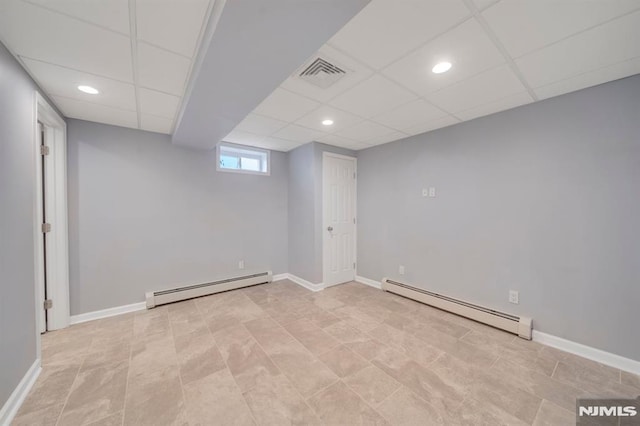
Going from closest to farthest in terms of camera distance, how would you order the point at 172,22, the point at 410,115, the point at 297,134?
1. the point at 172,22
2. the point at 410,115
3. the point at 297,134

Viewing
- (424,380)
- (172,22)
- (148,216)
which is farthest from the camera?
(148,216)

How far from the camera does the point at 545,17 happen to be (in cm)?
132

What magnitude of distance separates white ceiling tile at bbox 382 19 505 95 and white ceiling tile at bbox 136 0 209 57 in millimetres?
1330

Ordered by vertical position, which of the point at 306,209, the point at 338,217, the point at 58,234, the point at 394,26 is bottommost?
the point at 58,234

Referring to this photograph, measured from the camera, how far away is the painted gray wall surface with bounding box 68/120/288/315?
278 cm

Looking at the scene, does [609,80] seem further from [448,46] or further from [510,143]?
[448,46]

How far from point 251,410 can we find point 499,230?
2979 millimetres

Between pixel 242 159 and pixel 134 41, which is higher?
pixel 134 41

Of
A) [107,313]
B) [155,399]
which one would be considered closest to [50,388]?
[155,399]

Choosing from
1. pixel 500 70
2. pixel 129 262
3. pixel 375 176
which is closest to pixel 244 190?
pixel 129 262

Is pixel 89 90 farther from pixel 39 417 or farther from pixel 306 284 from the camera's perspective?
pixel 306 284

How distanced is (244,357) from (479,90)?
3.28 m

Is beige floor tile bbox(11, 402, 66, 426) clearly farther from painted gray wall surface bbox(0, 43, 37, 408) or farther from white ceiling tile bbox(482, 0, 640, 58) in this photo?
white ceiling tile bbox(482, 0, 640, 58)

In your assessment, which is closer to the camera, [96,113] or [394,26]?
[394,26]
